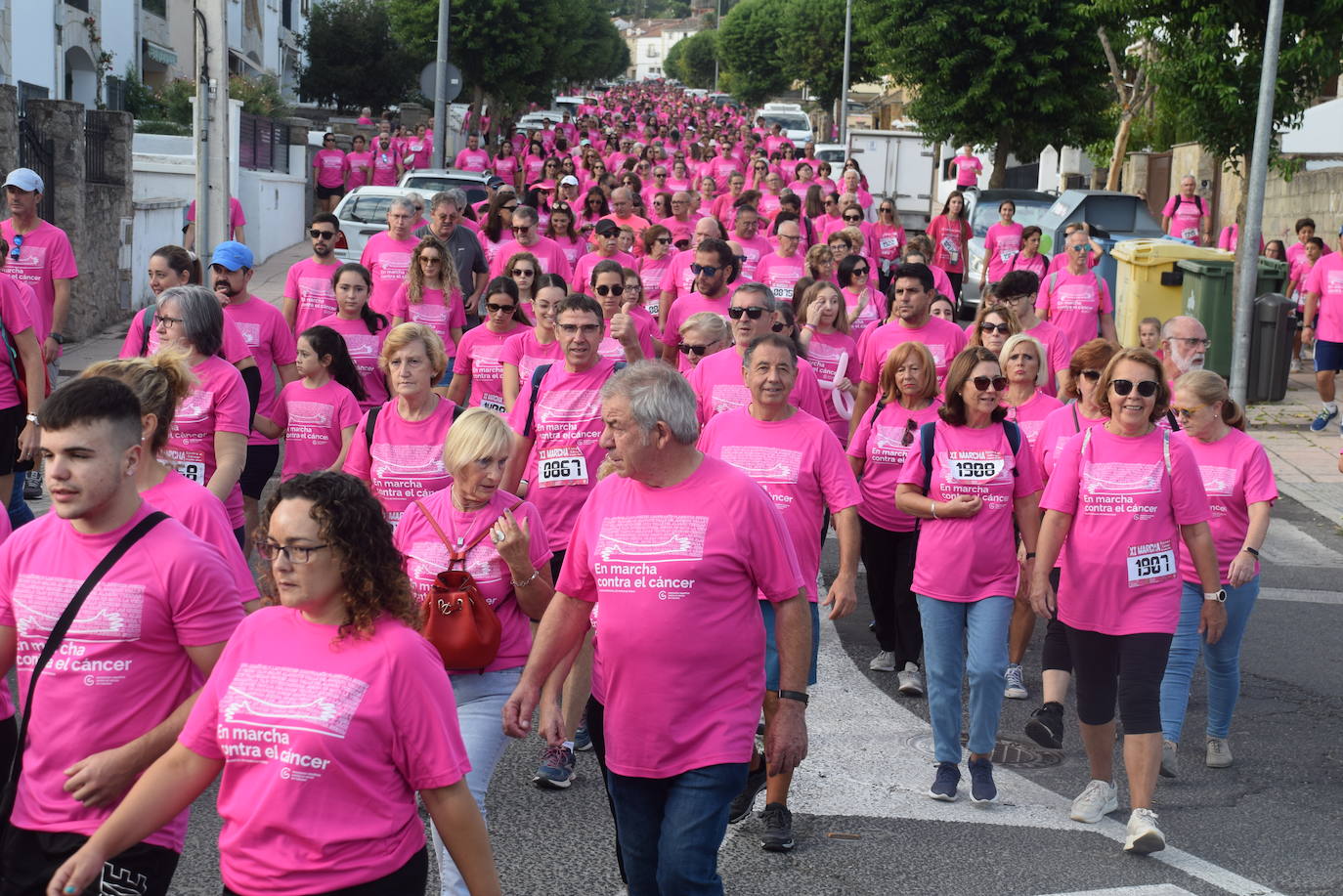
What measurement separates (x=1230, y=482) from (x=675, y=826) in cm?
369

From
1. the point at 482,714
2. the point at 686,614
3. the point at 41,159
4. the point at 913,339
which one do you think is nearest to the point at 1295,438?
the point at 913,339

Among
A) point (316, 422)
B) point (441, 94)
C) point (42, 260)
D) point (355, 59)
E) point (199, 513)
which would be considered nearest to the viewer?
point (199, 513)

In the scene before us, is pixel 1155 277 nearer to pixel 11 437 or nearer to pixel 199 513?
pixel 11 437

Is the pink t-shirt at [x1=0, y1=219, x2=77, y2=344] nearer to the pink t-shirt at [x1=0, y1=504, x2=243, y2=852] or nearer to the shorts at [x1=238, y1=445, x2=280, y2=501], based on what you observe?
the shorts at [x1=238, y1=445, x2=280, y2=501]

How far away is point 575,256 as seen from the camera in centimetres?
1483

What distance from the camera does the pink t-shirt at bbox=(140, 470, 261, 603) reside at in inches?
174

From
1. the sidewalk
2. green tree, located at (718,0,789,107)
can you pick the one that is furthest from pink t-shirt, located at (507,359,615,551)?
green tree, located at (718,0,789,107)

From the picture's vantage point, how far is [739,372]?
7.87 metres

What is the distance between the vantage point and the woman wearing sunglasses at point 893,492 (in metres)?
7.95

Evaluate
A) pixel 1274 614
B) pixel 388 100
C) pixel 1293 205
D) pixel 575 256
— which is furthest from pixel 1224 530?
pixel 388 100

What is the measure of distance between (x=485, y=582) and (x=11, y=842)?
1.67 metres

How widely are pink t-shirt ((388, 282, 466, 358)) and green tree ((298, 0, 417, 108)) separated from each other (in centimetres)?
4316

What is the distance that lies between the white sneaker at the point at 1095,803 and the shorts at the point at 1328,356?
10824 millimetres

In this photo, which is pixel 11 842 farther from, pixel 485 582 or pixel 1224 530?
pixel 1224 530
